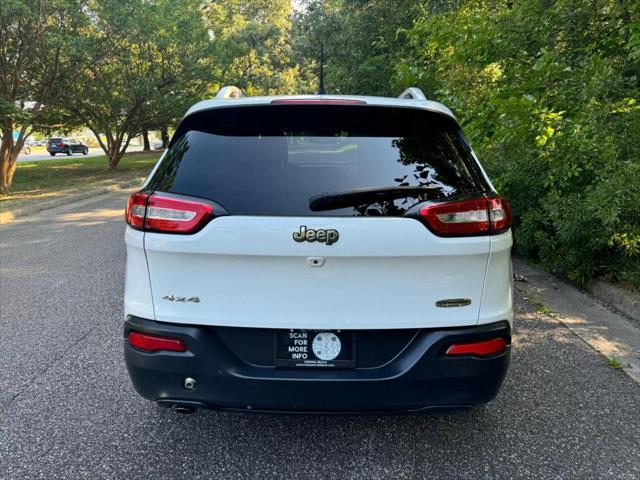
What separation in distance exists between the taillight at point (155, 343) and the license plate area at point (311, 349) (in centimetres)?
44

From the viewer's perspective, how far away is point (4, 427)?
2920mm

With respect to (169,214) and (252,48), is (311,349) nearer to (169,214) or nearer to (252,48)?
(169,214)

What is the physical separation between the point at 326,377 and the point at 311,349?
14 centimetres

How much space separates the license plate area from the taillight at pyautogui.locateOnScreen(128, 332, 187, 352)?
441mm

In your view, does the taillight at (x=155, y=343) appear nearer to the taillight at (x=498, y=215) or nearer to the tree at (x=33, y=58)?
the taillight at (x=498, y=215)

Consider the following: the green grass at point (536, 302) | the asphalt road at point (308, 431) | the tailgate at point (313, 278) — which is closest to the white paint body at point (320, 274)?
the tailgate at point (313, 278)

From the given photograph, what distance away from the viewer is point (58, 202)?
13188 mm

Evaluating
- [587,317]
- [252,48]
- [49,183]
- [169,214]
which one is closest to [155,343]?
[169,214]

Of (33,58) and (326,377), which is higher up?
(33,58)

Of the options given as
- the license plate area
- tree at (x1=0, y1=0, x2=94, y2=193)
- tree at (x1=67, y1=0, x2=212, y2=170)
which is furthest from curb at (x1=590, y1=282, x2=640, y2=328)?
tree at (x1=67, y1=0, x2=212, y2=170)

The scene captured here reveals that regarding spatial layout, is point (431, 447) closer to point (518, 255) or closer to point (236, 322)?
point (236, 322)

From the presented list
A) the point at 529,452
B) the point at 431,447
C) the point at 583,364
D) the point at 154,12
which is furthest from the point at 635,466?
the point at 154,12

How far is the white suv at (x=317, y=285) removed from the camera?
7.29 feet

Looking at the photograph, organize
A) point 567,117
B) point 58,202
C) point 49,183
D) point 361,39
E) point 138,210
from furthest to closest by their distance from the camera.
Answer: point 49,183 → point 361,39 → point 58,202 → point 567,117 → point 138,210
